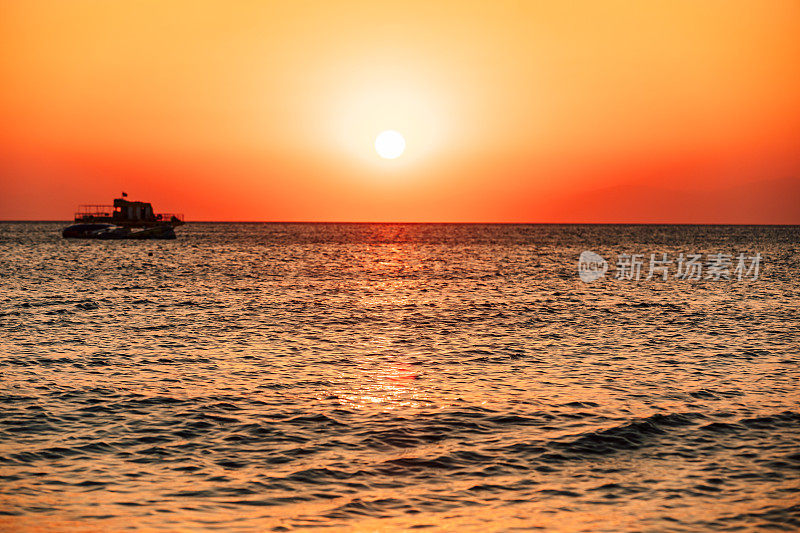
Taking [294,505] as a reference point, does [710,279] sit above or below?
above

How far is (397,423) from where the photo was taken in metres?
17.8

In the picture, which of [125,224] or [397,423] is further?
[125,224]

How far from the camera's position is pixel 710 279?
75.7 metres

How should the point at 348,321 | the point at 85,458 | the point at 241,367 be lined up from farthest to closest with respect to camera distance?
1. the point at 348,321
2. the point at 241,367
3. the point at 85,458

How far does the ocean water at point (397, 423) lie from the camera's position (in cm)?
1235

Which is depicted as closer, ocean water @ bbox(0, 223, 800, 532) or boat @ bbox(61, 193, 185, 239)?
ocean water @ bbox(0, 223, 800, 532)

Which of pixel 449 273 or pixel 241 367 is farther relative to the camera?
pixel 449 273

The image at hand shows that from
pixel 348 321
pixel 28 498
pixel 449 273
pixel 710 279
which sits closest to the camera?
pixel 28 498

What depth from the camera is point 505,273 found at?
8481cm

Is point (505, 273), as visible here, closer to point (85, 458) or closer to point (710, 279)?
point (710, 279)

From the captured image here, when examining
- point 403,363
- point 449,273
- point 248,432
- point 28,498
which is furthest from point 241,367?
point 449,273

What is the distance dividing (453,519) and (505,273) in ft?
243

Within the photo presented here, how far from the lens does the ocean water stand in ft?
40.5

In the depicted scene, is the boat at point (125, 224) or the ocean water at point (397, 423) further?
the boat at point (125, 224)
